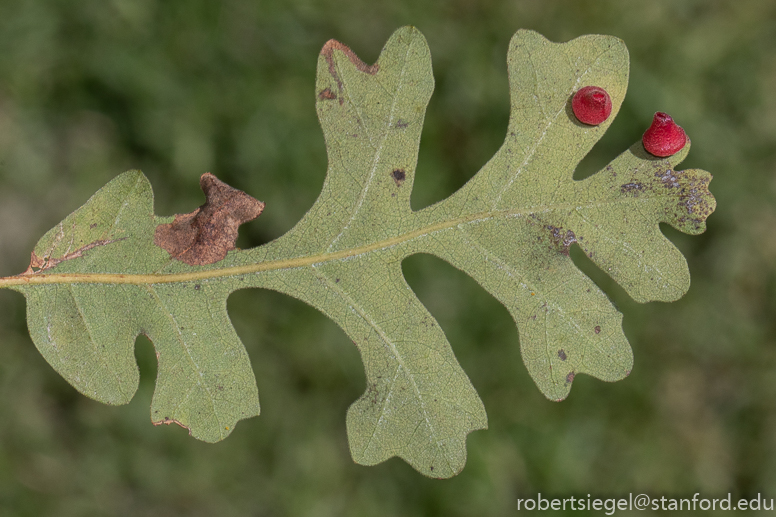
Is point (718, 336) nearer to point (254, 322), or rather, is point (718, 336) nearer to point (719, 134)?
point (719, 134)

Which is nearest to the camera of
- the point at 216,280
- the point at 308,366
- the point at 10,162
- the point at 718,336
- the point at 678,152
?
the point at 678,152

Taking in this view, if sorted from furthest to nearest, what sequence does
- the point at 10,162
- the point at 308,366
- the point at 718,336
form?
1. the point at 718,336
2. the point at 308,366
3. the point at 10,162

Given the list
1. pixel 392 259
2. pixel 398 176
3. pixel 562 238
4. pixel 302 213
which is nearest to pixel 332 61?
pixel 398 176

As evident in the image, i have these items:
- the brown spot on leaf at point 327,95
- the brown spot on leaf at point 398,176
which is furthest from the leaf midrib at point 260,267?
the brown spot on leaf at point 327,95

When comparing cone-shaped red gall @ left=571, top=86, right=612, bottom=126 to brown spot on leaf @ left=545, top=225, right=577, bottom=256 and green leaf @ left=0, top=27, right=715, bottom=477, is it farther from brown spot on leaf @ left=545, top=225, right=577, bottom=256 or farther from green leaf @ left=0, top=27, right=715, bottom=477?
brown spot on leaf @ left=545, top=225, right=577, bottom=256

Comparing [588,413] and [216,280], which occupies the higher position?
[216,280]

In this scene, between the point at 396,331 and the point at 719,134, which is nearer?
the point at 396,331

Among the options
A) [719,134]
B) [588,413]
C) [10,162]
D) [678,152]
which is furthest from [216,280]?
[719,134]
